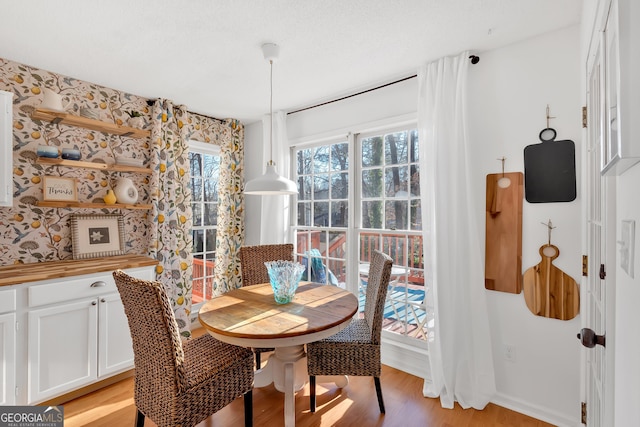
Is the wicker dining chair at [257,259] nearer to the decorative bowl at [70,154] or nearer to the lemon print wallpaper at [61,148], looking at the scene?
A: the lemon print wallpaper at [61,148]

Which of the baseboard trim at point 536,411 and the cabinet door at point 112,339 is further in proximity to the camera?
the cabinet door at point 112,339

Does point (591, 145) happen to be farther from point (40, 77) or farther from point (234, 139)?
point (40, 77)

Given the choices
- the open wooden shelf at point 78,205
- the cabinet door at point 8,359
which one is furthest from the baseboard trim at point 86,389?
the open wooden shelf at point 78,205

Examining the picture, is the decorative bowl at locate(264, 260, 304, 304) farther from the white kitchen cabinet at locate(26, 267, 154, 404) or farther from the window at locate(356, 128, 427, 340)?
the white kitchen cabinet at locate(26, 267, 154, 404)

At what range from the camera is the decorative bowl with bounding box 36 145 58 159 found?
8.12 feet

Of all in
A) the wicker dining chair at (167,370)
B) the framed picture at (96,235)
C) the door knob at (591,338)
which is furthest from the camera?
the framed picture at (96,235)

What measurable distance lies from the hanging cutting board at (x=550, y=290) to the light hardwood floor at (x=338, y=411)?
746 millimetres

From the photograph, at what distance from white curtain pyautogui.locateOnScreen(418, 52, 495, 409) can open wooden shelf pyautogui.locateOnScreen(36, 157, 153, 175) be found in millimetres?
2686

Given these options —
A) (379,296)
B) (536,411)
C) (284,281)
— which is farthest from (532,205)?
(284,281)

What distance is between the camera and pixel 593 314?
1.49 m

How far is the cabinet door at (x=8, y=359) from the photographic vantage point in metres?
2.00

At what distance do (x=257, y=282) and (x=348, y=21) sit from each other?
85.1 inches

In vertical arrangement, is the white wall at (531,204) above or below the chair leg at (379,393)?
above

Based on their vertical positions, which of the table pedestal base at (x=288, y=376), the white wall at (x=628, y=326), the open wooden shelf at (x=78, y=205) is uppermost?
the open wooden shelf at (x=78, y=205)
